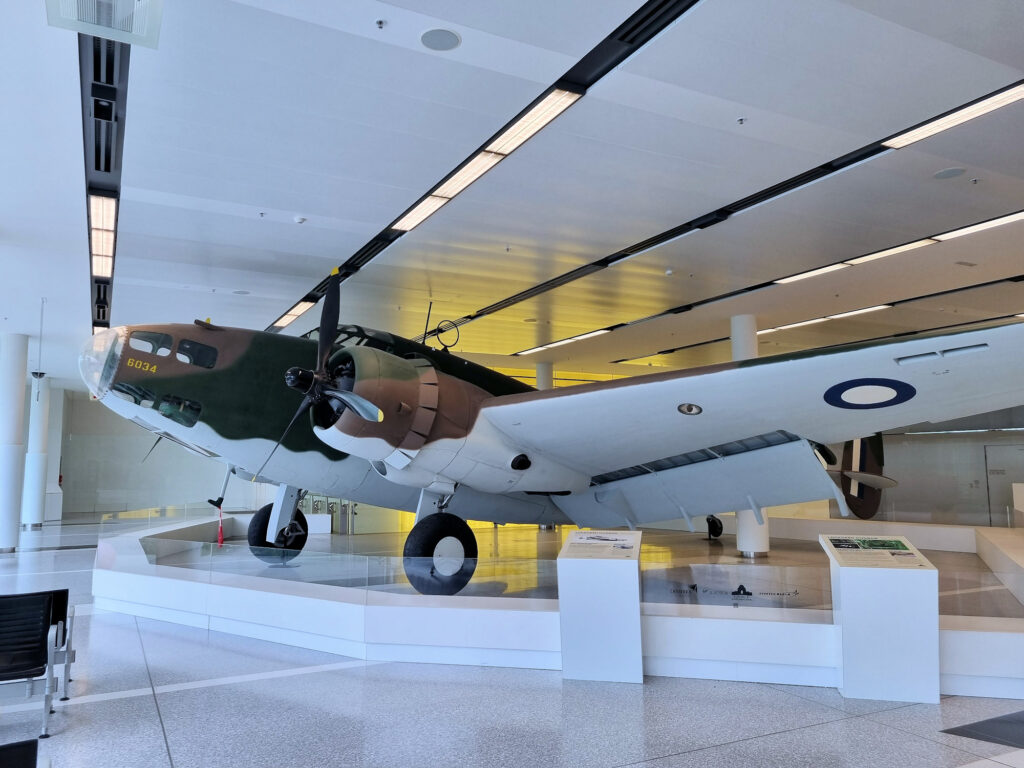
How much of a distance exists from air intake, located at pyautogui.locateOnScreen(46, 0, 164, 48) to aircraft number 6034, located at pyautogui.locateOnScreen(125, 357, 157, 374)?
383cm

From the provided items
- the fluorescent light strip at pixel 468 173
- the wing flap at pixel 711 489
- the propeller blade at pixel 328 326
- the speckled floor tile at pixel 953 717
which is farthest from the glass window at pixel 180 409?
the speckled floor tile at pixel 953 717

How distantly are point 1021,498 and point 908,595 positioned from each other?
13.4 m

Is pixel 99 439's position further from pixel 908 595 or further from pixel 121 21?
pixel 908 595

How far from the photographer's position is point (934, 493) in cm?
1892

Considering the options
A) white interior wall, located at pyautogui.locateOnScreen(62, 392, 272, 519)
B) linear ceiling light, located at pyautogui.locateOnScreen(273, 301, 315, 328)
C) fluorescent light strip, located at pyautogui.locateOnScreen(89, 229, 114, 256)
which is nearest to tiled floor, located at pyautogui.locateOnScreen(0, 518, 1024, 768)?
fluorescent light strip, located at pyautogui.locateOnScreen(89, 229, 114, 256)

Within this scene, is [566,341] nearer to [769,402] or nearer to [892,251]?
[892,251]

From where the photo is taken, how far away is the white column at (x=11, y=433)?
15344mm

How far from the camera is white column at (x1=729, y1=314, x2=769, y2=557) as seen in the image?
44.8 ft

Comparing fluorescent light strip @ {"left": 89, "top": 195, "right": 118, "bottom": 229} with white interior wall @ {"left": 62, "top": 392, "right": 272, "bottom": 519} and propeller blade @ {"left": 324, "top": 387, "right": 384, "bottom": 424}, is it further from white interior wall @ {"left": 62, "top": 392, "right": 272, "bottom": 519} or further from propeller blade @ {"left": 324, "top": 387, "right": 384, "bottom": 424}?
white interior wall @ {"left": 62, "top": 392, "right": 272, "bottom": 519}

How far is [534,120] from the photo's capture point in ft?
20.9

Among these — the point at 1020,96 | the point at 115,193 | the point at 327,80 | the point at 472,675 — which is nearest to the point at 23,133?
the point at 115,193

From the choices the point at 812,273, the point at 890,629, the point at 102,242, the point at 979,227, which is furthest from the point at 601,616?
the point at 102,242

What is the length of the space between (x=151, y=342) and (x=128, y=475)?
22.4 meters

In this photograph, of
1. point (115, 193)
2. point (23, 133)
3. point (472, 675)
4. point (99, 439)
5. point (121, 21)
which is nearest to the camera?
point (121, 21)
